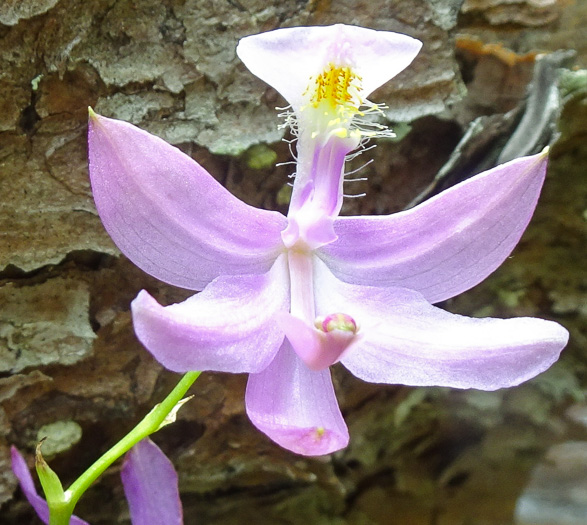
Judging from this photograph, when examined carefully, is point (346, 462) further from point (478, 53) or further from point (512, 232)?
point (478, 53)

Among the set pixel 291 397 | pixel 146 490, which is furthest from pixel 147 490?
pixel 291 397

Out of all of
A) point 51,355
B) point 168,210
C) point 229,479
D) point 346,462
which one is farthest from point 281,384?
point 346,462

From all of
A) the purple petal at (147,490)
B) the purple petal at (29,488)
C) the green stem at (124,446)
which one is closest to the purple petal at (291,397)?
the green stem at (124,446)

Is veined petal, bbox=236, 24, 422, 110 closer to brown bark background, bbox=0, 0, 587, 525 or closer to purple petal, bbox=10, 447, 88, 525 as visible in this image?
brown bark background, bbox=0, 0, 587, 525

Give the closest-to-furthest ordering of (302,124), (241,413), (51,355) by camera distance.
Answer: (302,124) → (51,355) → (241,413)

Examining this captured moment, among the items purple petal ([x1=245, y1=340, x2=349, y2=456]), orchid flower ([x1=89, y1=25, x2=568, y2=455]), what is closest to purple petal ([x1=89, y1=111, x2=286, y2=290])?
orchid flower ([x1=89, y1=25, x2=568, y2=455])

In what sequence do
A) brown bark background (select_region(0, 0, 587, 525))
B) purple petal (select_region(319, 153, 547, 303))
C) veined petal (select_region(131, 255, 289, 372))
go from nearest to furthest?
veined petal (select_region(131, 255, 289, 372)) < purple petal (select_region(319, 153, 547, 303)) < brown bark background (select_region(0, 0, 587, 525))
